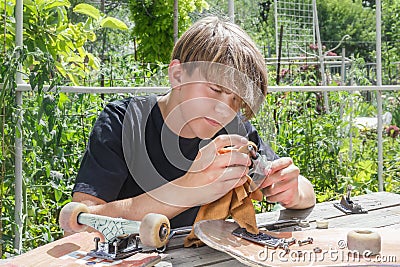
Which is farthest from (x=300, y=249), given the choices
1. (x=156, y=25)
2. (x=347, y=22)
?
(x=347, y=22)

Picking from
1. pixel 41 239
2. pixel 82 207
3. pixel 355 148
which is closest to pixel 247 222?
pixel 82 207

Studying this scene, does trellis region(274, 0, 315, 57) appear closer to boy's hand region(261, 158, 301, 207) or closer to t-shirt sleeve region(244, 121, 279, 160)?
t-shirt sleeve region(244, 121, 279, 160)

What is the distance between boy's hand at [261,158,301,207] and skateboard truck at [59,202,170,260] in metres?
0.44

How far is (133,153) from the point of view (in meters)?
1.54

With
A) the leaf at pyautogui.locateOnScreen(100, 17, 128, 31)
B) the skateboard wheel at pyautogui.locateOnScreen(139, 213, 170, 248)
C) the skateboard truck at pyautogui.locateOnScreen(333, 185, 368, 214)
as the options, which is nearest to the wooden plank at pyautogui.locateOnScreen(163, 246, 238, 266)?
the skateboard wheel at pyautogui.locateOnScreen(139, 213, 170, 248)

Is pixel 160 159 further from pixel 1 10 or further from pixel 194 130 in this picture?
pixel 1 10

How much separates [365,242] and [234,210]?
0.91 ft

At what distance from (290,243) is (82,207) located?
42 centimetres

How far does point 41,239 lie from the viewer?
7.55ft

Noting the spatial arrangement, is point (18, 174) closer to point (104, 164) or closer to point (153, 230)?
point (104, 164)

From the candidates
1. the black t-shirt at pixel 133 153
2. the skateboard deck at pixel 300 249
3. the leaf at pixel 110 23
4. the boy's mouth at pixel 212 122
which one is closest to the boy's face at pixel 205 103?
the boy's mouth at pixel 212 122

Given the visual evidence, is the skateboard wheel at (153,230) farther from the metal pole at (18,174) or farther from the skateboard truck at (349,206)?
the metal pole at (18,174)

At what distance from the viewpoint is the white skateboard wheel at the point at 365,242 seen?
1167 mm

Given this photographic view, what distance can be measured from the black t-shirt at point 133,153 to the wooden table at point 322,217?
210mm
